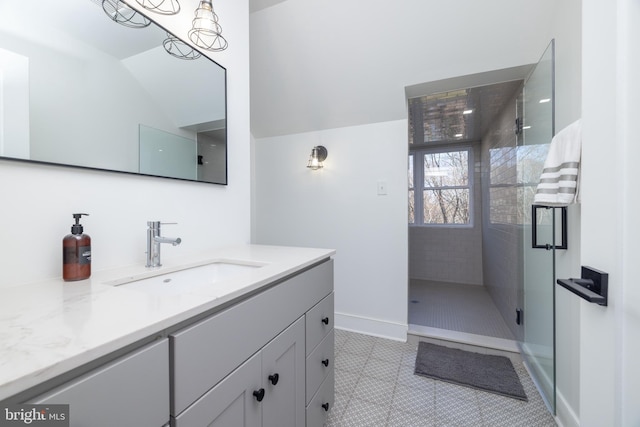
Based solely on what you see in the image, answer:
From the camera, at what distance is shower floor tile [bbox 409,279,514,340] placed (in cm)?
248

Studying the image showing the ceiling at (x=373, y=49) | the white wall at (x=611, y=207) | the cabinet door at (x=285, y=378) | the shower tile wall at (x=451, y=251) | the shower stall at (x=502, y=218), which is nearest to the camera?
the white wall at (x=611, y=207)

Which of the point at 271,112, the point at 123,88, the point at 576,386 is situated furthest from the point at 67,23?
the point at 576,386

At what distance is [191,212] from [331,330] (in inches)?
36.8

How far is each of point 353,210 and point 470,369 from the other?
4.88 ft

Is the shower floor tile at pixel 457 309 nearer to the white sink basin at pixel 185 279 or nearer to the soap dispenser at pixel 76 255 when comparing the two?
the white sink basin at pixel 185 279

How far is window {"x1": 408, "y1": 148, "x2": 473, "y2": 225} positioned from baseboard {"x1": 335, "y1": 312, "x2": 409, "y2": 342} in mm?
2360

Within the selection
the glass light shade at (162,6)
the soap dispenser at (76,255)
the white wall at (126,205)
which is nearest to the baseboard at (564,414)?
the white wall at (126,205)

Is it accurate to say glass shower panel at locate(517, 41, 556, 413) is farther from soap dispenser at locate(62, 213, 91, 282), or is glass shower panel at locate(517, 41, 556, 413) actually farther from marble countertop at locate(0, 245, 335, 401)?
soap dispenser at locate(62, 213, 91, 282)

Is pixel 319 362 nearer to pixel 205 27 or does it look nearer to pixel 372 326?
pixel 372 326

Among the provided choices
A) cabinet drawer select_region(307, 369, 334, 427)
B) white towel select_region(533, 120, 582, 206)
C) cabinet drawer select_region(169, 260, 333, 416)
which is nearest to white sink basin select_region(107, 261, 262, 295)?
cabinet drawer select_region(169, 260, 333, 416)

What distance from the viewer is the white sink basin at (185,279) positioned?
0.90 metres

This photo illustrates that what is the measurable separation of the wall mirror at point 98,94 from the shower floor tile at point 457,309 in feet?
8.28

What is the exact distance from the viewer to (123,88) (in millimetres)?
1020

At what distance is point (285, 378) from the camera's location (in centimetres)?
96
